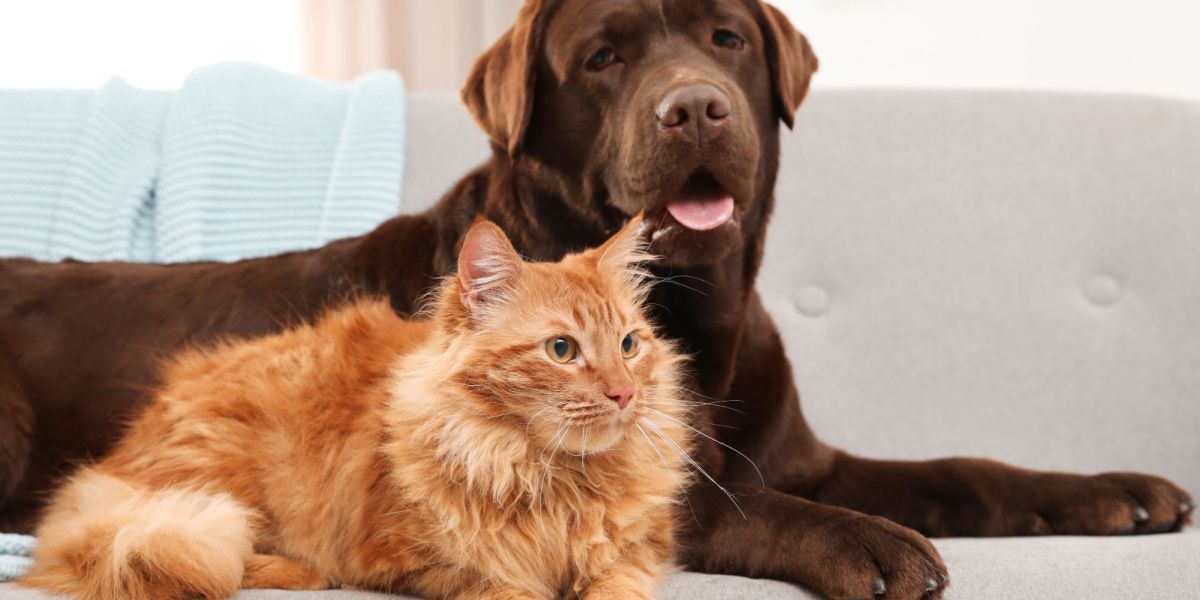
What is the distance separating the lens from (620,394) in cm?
126

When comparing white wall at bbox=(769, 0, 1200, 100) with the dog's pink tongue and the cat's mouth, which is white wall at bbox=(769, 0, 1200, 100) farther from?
the cat's mouth

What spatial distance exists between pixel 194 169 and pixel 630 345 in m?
1.52

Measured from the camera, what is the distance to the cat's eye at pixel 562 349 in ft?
4.29

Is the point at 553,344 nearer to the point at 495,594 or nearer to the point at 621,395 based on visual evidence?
the point at 621,395

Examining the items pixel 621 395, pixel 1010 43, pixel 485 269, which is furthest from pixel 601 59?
pixel 1010 43

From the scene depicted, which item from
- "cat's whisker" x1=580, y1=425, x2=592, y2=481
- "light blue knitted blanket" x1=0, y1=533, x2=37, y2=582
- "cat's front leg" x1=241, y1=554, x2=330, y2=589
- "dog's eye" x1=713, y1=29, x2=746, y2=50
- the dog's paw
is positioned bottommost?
"light blue knitted blanket" x1=0, y1=533, x2=37, y2=582

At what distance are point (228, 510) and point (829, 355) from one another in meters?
1.70

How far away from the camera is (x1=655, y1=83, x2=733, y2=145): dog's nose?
1.60 m

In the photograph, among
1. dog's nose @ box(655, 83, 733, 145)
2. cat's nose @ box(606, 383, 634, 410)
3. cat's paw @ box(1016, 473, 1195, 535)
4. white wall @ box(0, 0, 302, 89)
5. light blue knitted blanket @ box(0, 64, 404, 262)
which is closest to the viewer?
cat's nose @ box(606, 383, 634, 410)

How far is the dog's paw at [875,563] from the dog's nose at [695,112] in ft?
2.02

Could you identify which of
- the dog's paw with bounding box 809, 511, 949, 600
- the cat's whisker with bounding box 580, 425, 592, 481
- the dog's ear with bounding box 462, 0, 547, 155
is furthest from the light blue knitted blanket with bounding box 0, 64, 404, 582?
the dog's paw with bounding box 809, 511, 949, 600

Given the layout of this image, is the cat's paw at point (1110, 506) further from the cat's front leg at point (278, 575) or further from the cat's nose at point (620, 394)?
the cat's front leg at point (278, 575)

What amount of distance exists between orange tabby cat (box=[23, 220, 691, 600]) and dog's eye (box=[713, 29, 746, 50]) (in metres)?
0.53

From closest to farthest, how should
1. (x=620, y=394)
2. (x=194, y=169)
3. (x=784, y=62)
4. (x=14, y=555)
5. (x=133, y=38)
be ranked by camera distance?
(x=620, y=394) < (x=14, y=555) < (x=784, y=62) < (x=194, y=169) < (x=133, y=38)
